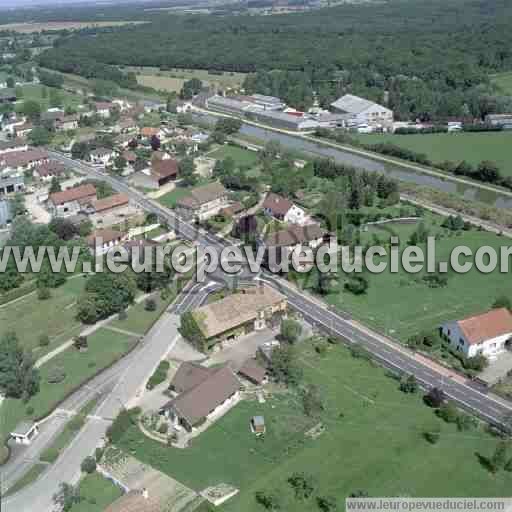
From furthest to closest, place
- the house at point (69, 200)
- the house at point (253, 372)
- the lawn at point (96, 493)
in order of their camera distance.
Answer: the house at point (69, 200), the house at point (253, 372), the lawn at point (96, 493)

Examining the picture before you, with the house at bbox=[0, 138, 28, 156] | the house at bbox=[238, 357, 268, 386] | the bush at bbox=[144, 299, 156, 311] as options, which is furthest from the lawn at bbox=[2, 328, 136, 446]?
the house at bbox=[0, 138, 28, 156]

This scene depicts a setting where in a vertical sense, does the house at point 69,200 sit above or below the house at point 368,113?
below

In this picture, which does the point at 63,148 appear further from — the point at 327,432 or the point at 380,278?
the point at 327,432

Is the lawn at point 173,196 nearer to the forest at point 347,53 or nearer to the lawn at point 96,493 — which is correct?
the lawn at point 96,493

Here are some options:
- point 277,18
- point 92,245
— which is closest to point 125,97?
point 92,245

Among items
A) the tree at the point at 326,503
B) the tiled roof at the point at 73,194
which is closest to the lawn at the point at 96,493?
the tree at the point at 326,503

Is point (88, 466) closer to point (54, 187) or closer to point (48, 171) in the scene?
point (54, 187)
